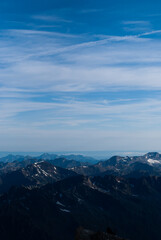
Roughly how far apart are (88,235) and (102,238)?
2.49 m

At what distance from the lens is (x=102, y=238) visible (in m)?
33.5

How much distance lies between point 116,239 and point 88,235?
3873 millimetres

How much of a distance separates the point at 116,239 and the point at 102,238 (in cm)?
185

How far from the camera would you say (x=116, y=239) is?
33.8 m

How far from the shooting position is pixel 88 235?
116ft
